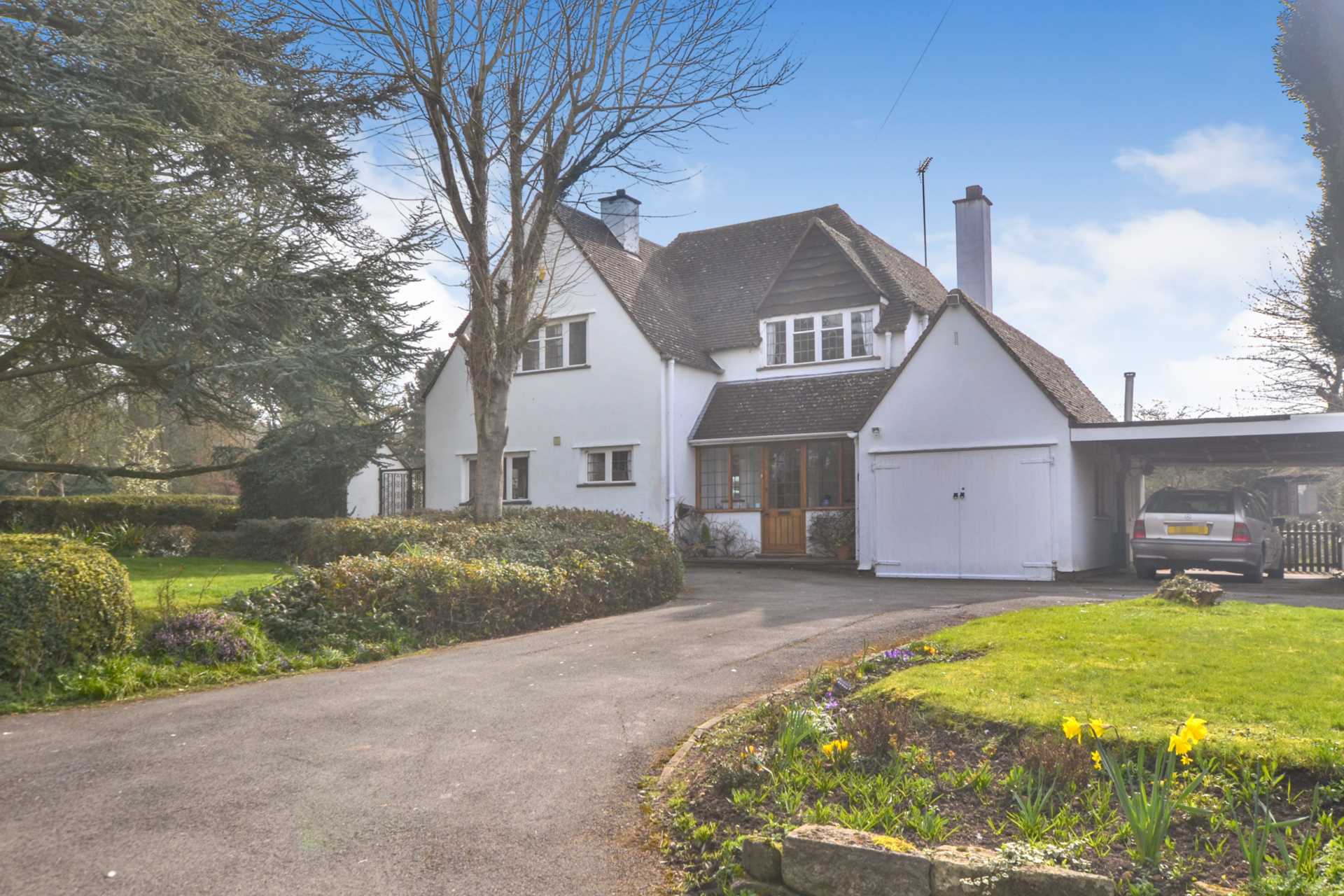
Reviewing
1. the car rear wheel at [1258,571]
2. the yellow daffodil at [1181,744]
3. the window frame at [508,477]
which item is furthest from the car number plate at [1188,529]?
the window frame at [508,477]

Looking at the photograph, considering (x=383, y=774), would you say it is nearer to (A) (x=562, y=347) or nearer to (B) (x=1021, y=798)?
(B) (x=1021, y=798)

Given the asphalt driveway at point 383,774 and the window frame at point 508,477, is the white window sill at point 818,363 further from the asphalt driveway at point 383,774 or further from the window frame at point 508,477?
the asphalt driveway at point 383,774

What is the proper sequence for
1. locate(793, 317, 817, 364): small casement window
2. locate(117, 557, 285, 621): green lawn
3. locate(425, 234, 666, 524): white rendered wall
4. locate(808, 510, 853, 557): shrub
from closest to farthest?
locate(117, 557, 285, 621): green lawn, locate(808, 510, 853, 557): shrub, locate(425, 234, 666, 524): white rendered wall, locate(793, 317, 817, 364): small casement window

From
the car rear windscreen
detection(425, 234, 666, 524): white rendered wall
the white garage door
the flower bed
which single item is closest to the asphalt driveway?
the flower bed

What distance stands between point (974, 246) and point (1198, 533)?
385 inches

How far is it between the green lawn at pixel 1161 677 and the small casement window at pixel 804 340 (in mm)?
14261

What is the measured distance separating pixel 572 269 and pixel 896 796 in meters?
21.1

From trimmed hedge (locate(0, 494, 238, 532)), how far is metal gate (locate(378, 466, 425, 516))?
6078mm

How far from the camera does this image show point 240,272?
1345 cm

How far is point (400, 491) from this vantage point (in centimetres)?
2859

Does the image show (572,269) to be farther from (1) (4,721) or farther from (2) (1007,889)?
A: (2) (1007,889)

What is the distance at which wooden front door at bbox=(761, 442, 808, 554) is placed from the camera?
880 inches

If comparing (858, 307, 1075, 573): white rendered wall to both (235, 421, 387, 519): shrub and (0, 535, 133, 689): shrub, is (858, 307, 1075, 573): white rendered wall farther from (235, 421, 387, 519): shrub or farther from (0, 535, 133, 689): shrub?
(0, 535, 133, 689): shrub

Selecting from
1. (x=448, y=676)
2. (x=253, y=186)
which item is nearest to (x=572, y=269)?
(x=253, y=186)
